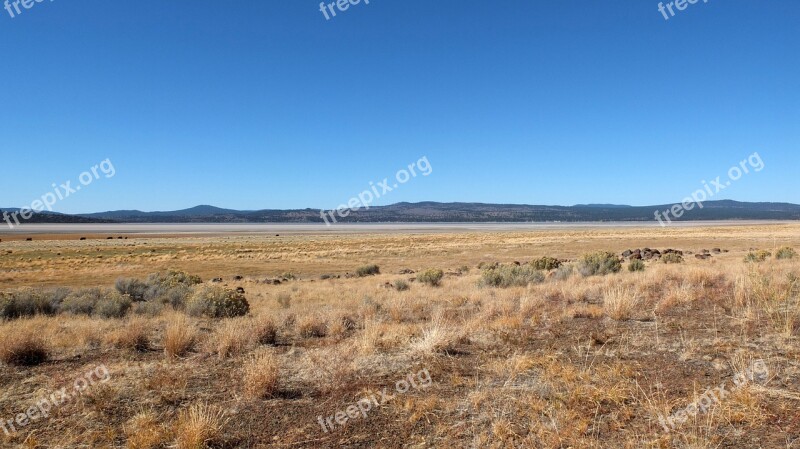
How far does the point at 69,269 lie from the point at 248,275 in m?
16.3

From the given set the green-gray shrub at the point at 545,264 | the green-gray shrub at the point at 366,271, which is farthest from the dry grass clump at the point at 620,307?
the green-gray shrub at the point at 366,271

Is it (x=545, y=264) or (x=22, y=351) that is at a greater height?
(x=22, y=351)

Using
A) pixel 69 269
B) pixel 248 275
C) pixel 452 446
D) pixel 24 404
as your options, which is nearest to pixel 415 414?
pixel 452 446

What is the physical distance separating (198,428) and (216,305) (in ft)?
29.9

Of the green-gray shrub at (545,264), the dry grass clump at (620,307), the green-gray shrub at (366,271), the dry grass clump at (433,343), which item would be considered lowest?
the green-gray shrub at (366,271)

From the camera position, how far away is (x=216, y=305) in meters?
12.6

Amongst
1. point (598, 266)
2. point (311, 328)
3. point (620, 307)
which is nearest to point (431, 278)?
point (598, 266)

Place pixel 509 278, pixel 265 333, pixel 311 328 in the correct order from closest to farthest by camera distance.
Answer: pixel 265 333
pixel 311 328
pixel 509 278

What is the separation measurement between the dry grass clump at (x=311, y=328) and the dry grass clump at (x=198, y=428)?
12.9ft

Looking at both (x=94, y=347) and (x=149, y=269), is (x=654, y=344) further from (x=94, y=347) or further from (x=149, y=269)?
(x=149, y=269)

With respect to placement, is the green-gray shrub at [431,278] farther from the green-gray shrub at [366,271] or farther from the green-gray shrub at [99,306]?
the green-gray shrub at [99,306]

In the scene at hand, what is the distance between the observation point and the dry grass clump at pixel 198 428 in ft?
13.1

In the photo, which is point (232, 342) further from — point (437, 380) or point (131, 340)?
point (437, 380)

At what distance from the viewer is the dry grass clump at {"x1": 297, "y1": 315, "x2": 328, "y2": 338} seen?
852 cm
